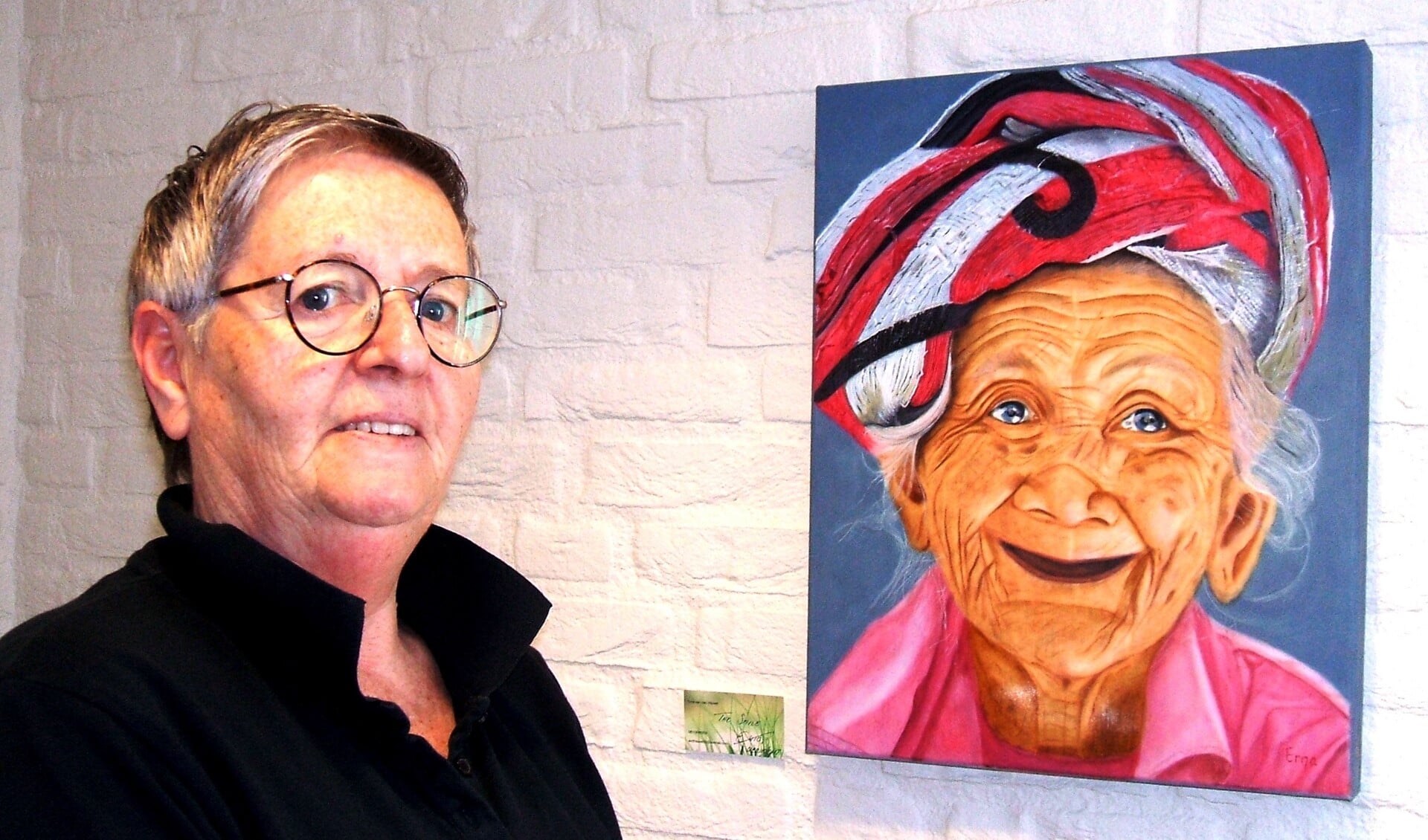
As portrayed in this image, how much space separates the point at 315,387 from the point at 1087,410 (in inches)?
31.8

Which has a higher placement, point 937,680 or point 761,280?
point 761,280

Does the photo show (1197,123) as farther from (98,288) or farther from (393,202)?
(98,288)

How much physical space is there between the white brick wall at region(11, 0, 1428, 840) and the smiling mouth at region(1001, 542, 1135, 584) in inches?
9.4

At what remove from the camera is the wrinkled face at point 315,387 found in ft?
3.27

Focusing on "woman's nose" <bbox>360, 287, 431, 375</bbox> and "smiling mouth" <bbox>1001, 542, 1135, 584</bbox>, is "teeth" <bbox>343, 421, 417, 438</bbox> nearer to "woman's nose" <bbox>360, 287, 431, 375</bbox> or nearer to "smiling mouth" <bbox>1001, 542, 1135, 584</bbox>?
"woman's nose" <bbox>360, 287, 431, 375</bbox>

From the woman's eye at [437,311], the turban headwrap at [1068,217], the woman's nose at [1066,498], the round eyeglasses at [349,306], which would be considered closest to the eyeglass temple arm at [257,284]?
the round eyeglasses at [349,306]

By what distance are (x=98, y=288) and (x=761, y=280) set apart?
1001mm

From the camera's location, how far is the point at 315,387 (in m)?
1.00

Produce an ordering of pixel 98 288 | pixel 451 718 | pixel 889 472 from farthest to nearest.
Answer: pixel 98 288, pixel 889 472, pixel 451 718

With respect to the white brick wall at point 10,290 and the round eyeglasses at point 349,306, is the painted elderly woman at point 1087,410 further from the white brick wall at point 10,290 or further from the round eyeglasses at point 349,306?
the white brick wall at point 10,290

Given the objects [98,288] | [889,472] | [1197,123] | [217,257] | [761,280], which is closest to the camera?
[217,257]

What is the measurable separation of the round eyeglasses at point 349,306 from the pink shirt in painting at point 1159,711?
0.65 metres

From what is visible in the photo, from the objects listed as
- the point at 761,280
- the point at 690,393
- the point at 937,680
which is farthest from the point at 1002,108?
the point at 937,680

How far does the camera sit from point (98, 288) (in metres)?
1.98
